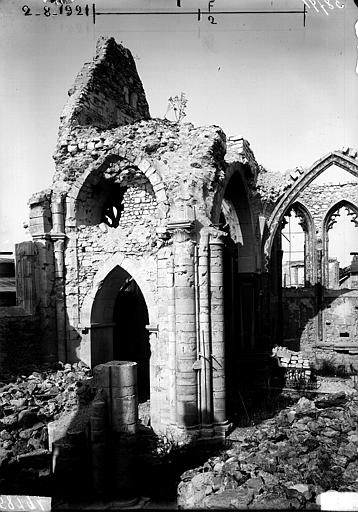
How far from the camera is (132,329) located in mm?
13641

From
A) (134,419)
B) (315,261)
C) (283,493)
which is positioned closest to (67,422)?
(134,419)

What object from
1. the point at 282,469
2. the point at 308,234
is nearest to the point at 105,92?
the point at 308,234

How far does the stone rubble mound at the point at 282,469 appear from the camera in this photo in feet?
19.1

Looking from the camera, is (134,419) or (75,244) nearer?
(134,419)

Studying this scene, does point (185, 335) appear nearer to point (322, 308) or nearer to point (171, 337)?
point (171, 337)

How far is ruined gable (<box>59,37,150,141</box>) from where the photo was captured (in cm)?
1221

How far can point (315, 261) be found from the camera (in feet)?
61.6

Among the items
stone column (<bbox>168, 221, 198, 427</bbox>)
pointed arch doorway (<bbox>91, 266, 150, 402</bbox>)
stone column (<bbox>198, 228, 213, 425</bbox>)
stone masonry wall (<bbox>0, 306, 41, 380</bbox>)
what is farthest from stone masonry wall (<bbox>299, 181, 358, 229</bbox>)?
stone masonry wall (<bbox>0, 306, 41, 380</bbox>)

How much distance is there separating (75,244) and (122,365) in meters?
4.67

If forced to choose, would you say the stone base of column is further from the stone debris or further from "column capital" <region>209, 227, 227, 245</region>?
the stone debris

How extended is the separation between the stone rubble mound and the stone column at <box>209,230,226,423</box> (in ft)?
2.41

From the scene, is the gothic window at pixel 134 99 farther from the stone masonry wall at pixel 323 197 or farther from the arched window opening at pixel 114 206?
the stone masonry wall at pixel 323 197

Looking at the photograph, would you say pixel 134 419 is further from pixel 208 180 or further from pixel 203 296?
pixel 208 180

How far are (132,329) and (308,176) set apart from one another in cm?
775
